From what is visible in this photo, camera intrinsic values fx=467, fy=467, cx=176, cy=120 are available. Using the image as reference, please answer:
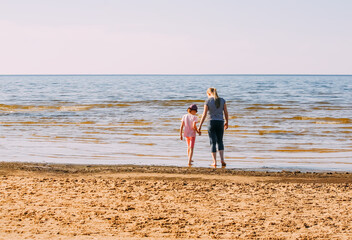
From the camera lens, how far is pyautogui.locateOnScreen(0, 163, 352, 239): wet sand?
4.86m

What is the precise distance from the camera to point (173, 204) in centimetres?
592

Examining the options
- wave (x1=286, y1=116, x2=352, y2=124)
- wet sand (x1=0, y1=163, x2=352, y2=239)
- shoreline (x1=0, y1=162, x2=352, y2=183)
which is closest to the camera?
wet sand (x1=0, y1=163, x2=352, y2=239)

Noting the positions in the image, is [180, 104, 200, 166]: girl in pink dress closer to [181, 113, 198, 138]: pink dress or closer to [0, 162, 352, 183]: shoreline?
[181, 113, 198, 138]: pink dress

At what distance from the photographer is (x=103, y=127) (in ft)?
54.9

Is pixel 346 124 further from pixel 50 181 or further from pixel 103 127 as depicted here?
pixel 50 181

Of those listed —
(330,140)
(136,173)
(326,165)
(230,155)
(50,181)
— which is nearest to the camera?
(50,181)

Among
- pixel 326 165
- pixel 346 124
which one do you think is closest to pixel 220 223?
pixel 326 165

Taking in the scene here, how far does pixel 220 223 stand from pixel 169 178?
269 centimetres

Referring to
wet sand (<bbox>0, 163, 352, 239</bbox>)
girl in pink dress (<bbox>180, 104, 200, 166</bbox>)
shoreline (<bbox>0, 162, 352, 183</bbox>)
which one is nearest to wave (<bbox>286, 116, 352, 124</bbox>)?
girl in pink dress (<bbox>180, 104, 200, 166</bbox>)

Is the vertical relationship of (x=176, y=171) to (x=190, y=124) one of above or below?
below

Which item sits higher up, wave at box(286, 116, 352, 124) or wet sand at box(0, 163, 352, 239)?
wet sand at box(0, 163, 352, 239)

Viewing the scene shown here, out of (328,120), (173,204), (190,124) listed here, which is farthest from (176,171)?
(328,120)

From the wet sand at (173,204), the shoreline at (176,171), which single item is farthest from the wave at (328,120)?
the wet sand at (173,204)

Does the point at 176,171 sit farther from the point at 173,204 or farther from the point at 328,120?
the point at 328,120
